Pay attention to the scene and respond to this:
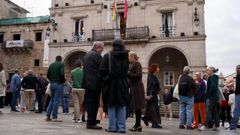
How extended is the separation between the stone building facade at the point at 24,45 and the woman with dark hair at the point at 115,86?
2473 centimetres

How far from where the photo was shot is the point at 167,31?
2411 centimetres

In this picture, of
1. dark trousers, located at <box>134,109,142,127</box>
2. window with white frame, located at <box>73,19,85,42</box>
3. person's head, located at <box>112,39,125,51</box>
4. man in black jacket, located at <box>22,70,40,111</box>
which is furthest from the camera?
window with white frame, located at <box>73,19,85,42</box>

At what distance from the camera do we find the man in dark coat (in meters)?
6.80

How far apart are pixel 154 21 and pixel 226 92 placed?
1182 centimetres

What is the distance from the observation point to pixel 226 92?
545 inches

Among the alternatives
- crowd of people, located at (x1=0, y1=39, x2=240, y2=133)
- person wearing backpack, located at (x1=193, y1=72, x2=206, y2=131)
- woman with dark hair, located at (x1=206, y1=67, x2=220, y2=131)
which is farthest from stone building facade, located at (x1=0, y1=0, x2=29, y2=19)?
woman with dark hair, located at (x1=206, y1=67, x2=220, y2=131)

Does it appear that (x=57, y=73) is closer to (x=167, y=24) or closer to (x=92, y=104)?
(x=92, y=104)

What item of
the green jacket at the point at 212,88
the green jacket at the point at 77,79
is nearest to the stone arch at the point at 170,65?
the green jacket at the point at 212,88

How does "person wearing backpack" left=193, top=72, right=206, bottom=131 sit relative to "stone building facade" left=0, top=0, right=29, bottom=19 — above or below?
below

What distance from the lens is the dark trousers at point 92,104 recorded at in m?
6.79

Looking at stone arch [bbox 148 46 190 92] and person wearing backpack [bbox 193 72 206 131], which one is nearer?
person wearing backpack [bbox 193 72 206 131]

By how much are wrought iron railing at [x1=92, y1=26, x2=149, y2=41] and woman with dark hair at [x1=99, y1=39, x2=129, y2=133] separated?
58.0 ft

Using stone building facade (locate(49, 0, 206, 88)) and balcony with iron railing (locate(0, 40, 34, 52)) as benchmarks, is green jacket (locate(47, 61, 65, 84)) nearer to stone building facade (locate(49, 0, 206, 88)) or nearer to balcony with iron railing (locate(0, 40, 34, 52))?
stone building facade (locate(49, 0, 206, 88))

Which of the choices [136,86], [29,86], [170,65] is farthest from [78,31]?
[136,86]
